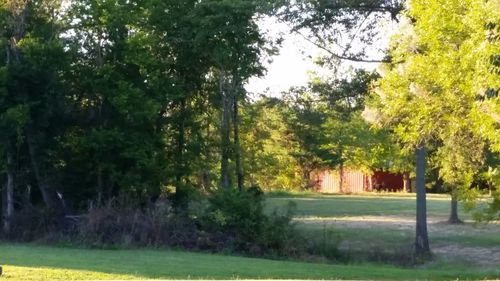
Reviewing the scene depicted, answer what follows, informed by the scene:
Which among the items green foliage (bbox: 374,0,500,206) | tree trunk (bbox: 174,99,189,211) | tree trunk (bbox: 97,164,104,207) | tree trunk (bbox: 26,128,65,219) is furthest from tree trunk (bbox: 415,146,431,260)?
tree trunk (bbox: 26,128,65,219)

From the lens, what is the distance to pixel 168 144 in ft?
121

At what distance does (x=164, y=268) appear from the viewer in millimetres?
24094

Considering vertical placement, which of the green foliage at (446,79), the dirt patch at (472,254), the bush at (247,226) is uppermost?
the green foliage at (446,79)

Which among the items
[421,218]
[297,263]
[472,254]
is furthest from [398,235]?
[297,263]

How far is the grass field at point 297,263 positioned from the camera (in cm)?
2238

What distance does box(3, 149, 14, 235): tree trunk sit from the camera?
34000mm

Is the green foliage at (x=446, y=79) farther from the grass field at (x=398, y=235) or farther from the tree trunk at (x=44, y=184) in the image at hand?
the tree trunk at (x=44, y=184)

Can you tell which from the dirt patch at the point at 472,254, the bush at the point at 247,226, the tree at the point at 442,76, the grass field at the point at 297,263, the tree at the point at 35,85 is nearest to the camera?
the tree at the point at 442,76

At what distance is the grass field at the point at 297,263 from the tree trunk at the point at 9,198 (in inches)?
101

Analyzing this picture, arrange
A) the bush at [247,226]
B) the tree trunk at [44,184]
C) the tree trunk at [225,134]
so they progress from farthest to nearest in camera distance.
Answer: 1. the tree trunk at [225,134]
2. the tree trunk at [44,184]
3. the bush at [247,226]

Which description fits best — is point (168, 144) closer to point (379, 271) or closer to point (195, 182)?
point (195, 182)

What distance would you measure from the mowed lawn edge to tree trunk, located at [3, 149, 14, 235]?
13.0 ft

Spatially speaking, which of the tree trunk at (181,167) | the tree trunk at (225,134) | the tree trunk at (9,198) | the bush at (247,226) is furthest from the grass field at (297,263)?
Result: the tree trunk at (181,167)

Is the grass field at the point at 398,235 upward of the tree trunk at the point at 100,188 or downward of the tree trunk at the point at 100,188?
downward
